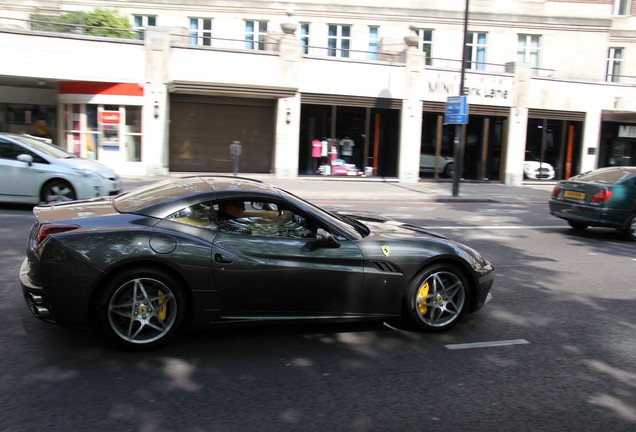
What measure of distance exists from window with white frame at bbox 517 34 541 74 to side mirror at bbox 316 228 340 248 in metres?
Result: 26.7

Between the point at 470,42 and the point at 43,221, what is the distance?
27.0 metres

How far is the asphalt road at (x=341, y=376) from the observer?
11.8ft

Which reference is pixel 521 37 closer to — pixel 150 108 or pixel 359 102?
pixel 359 102

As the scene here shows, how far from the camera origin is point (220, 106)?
2236 cm

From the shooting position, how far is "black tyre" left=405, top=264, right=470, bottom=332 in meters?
5.17

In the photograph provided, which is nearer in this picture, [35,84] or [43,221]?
[43,221]

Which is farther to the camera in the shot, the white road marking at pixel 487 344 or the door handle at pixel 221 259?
the white road marking at pixel 487 344

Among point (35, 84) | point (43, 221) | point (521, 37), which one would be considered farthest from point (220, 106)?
point (43, 221)

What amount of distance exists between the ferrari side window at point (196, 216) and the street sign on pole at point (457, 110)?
15.7m

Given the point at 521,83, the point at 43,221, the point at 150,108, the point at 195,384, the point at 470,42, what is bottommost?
the point at 195,384

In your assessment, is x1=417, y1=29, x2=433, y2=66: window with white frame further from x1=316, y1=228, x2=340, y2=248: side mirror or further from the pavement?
x1=316, y1=228, x2=340, y2=248: side mirror

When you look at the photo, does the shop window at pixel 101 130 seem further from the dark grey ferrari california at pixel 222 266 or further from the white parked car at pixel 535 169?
the white parked car at pixel 535 169

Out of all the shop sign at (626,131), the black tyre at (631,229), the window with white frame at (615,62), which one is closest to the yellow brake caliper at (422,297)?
the black tyre at (631,229)

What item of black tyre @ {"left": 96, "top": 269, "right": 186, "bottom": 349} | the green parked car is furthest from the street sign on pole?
black tyre @ {"left": 96, "top": 269, "right": 186, "bottom": 349}
